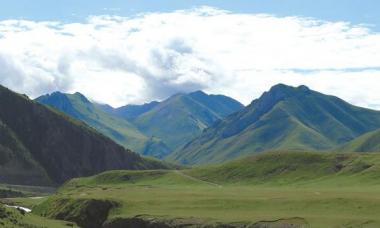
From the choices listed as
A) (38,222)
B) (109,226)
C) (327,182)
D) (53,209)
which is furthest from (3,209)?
(327,182)

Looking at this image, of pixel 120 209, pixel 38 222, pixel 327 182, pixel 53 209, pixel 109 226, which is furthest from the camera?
pixel 327 182

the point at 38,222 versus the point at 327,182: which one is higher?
the point at 327,182

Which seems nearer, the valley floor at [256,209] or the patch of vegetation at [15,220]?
the patch of vegetation at [15,220]

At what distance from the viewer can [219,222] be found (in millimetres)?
99125

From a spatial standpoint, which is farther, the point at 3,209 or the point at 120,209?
the point at 120,209

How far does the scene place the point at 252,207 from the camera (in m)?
116

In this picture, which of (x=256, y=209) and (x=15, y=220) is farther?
(x=256, y=209)

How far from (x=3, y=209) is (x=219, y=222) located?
35.7 metres

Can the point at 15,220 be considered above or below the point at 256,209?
below

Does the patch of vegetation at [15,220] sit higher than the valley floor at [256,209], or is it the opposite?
the valley floor at [256,209]

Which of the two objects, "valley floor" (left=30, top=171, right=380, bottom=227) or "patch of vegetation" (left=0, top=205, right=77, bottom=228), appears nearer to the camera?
"patch of vegetation" (left=0, top=205, right=77, bottom=228)

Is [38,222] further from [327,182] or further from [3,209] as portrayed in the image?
[327,182]

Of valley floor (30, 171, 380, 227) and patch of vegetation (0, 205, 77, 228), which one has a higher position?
valley floor (30, 171, 380, 227)

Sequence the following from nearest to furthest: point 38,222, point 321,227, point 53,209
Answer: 1. point 321,227
2. point 38,222
3. point 53,209
